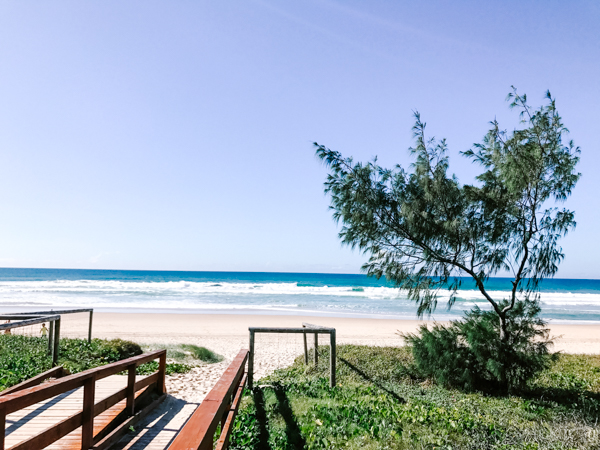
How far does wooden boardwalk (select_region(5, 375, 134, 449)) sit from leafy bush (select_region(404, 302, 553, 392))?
599 cm

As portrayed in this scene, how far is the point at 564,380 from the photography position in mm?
9555

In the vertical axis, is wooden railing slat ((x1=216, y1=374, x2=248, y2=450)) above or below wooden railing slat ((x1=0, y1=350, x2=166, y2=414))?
below

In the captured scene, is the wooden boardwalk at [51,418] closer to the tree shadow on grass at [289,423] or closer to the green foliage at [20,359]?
the green foliage at [20,359]

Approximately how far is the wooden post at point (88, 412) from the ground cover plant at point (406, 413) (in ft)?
5.46

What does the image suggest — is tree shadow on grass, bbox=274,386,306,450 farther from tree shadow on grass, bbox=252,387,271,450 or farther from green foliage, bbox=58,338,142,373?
green foliage, bbox=58,338,142,373

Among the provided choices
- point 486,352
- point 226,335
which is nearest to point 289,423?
point 486,352

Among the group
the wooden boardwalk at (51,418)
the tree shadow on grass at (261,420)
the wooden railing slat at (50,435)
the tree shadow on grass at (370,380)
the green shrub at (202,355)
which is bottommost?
the green shrub at (202,355)

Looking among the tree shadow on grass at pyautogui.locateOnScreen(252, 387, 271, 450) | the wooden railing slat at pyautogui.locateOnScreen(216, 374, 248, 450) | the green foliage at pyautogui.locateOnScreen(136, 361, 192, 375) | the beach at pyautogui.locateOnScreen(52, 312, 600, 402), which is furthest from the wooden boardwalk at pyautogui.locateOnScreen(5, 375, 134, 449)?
the green foliage at pyautogui.locateOnScreen(136, 361, 192, 375)

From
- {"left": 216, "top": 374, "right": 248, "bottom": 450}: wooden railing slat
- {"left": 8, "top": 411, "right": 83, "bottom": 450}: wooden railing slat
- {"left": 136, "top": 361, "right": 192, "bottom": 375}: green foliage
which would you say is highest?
{"left": 8, "top": 411, "right": 83, "bottom": 450}: wooden railing slat

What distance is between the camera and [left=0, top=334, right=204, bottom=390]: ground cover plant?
25.1ft

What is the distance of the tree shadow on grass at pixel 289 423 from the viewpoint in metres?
4.76

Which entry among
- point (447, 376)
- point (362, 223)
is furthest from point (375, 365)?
point (362, 223)

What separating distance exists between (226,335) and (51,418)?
14.4 metres

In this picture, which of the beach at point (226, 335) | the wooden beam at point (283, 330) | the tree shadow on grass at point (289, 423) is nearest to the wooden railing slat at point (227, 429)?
the tree shadow on grass at point (289, 423)
